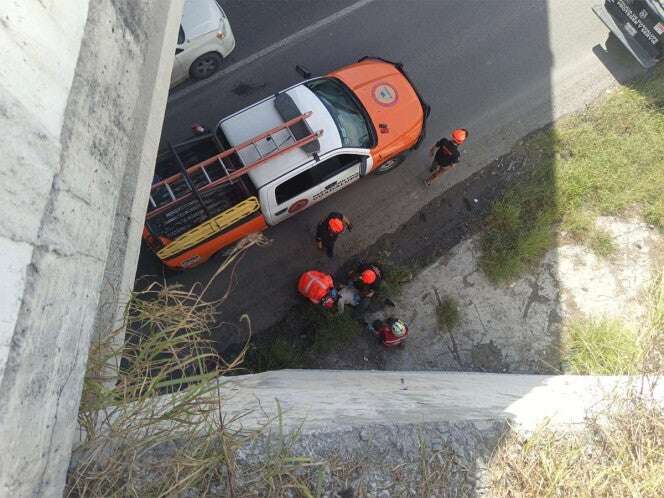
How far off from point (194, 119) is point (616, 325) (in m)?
6.74

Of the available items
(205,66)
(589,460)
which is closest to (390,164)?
(205,66)

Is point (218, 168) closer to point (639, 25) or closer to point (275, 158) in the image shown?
point (275, 158)

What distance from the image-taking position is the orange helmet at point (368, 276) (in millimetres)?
5574

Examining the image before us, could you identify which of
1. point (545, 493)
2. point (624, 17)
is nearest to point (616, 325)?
point (545, 493)

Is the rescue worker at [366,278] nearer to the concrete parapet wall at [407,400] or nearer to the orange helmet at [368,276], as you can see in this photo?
the orange helmet at [368,276]

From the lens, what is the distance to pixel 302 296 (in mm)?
6070

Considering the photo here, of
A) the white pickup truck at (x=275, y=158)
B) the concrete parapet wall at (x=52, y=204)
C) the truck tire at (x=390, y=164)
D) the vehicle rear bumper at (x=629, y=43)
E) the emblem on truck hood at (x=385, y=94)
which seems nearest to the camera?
the concrete parapet wall at (x=52, y=204)

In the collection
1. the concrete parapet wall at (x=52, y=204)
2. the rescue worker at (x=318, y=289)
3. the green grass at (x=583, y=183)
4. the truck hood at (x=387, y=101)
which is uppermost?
the concrete parapet wall at (x=52, y=204)

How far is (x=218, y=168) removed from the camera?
5.39m

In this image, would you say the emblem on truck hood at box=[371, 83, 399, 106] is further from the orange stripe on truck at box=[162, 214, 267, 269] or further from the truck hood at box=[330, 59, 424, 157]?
the orange stripe on truck at box=[162, 214, 267, 269]

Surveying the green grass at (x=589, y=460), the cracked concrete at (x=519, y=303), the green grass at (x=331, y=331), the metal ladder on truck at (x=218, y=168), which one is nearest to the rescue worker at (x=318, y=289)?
the green grass at (x=331, y=331)

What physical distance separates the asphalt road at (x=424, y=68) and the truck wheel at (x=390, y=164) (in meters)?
0.20

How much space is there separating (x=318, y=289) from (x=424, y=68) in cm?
425

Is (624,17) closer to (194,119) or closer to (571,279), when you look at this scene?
(571,279)
